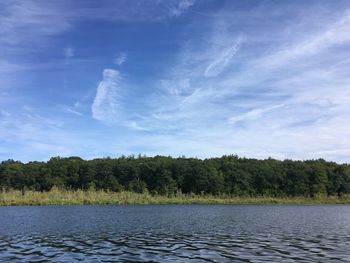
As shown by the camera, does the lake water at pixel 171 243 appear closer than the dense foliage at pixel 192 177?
Yes

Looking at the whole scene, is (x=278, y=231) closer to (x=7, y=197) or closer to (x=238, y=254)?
(x=238, y=254)

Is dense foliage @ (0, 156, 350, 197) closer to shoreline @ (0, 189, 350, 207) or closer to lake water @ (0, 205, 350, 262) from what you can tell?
shoreline @ (0, 189, 350, 207)

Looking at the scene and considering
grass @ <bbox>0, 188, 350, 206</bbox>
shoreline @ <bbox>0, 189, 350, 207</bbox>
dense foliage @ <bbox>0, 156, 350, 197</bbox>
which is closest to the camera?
shoreline @ <bbox>0, 189, 350, 207</bbox>

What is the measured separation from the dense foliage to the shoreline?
454 inches

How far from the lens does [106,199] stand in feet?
286

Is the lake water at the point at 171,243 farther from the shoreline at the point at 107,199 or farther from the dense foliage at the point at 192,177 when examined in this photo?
the dense foliage at the point at 192,177

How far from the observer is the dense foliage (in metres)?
118

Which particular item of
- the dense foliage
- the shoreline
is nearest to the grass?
the shoreline

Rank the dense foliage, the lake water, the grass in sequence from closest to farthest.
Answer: the lake water < the grass < the dense foliage

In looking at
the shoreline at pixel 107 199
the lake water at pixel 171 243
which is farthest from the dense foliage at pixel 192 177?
the lake water at pixel 171 243

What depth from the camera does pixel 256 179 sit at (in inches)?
4779

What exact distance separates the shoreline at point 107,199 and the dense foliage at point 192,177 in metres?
11.5

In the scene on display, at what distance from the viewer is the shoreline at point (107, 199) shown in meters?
79.5

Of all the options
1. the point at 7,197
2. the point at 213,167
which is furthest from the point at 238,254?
the point at 213,167
